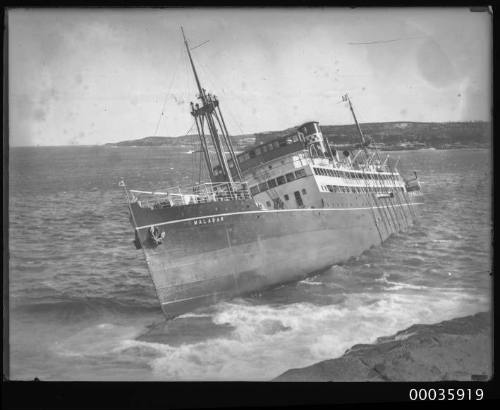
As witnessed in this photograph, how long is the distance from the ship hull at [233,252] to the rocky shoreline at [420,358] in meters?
3.53

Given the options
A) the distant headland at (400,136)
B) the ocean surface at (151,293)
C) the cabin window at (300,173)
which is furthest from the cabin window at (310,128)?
the ocean surface at (151,293)

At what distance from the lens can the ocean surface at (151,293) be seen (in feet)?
38.8

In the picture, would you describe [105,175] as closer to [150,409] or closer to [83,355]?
[83,355]

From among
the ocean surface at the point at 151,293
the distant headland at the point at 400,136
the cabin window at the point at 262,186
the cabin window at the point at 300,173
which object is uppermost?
the distant headland at the point at 400,136

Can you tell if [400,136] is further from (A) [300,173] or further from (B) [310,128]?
(A) [300,173]

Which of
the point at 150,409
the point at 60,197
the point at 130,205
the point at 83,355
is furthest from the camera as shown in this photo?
the point at 60,197

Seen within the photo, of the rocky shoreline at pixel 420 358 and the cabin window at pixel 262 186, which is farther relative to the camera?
the cabin window at pixel 262 186

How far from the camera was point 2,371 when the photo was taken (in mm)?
11820

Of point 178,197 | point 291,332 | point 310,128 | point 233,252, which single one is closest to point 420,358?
point 291,332

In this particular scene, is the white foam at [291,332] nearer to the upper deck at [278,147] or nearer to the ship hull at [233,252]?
the ship hull at [233,252]

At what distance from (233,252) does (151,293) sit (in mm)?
3011

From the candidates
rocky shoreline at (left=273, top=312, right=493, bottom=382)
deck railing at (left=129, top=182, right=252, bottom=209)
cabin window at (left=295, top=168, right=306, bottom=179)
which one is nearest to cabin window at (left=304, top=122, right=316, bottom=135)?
cabin window at (left=295, top=168, right=306, bottom=179)
